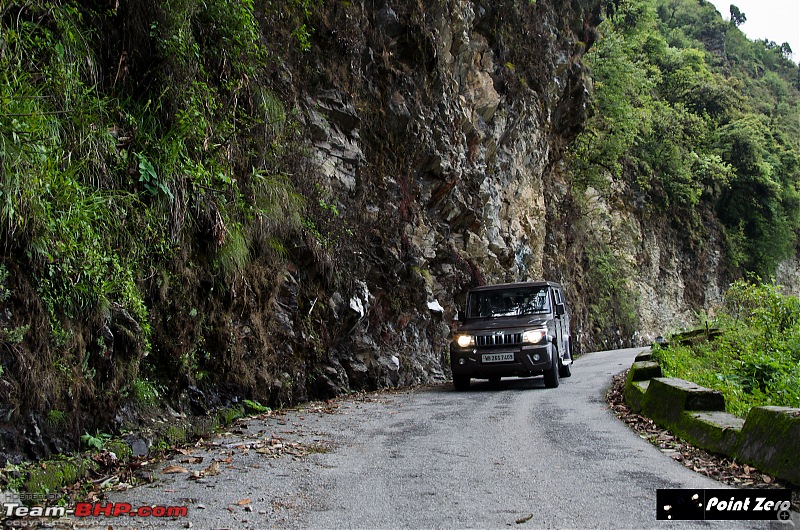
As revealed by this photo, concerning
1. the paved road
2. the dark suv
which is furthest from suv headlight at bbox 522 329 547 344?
the paved road

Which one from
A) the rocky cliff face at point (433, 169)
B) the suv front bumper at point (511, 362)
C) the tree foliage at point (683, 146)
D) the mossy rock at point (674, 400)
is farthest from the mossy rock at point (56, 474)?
the tree foliage at point (683, 146)

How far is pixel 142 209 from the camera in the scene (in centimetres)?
684

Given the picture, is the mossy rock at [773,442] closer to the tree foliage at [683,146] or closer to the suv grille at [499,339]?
the suv grille at [499,339]

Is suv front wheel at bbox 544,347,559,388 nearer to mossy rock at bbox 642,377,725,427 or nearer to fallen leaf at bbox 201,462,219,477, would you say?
mossy rock at bbox 642,377,725,427

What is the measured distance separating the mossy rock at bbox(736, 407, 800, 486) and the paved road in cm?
49

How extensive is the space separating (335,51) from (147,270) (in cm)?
864

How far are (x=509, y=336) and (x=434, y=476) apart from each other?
658cm

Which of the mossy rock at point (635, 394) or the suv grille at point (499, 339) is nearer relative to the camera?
the mossy rock at point (635, 394)

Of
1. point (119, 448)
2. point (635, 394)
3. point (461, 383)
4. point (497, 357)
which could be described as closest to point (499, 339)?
point (497, 357)

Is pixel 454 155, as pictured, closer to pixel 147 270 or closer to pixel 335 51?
pixel 335 51

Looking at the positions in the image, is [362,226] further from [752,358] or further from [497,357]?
[752,358]

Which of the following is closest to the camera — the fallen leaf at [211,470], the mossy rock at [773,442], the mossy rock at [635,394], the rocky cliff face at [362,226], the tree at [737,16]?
the mossy rock at [773,442]

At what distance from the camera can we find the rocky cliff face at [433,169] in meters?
12.7

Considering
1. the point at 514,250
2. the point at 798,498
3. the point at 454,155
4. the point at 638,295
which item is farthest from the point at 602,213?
the point at 798,498
